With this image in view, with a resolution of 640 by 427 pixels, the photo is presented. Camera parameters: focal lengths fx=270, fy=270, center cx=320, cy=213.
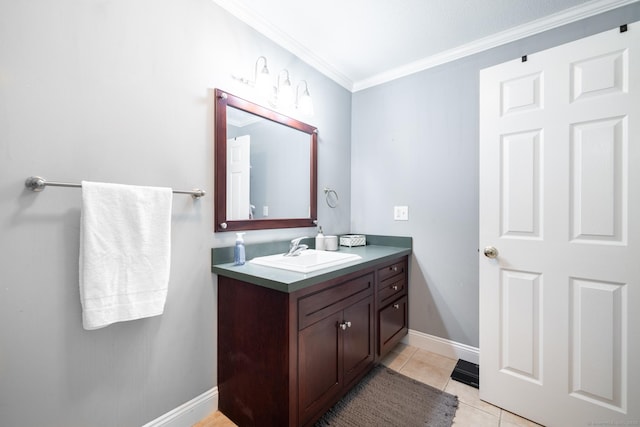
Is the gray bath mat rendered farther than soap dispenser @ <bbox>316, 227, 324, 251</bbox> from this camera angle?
No

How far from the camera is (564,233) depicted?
4.60 feet

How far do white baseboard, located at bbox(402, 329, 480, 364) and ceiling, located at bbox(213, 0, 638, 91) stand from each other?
7.33ft

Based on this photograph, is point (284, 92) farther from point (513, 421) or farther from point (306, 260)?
point (513, 421)

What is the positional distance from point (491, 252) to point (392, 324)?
90cm

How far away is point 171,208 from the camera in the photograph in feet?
4.36

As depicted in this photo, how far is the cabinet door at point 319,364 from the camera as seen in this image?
1280mm

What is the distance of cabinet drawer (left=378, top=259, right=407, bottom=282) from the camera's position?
1.92 meters

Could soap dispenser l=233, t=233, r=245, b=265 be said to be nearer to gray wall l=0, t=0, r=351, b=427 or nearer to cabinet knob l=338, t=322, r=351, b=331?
gray wall l=0, t=0, r=351, b=427

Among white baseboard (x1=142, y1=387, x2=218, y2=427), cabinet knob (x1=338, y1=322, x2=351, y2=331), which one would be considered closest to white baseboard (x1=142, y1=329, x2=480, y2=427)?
white baseboard (x1=142, y1=387, x2=218, y2=427)

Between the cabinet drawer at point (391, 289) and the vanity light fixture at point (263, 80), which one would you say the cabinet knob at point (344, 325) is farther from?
the vanity light fixture at point (263, 80)

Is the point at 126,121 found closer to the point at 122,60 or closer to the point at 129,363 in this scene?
the point at 122,60

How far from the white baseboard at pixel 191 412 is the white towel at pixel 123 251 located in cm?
58

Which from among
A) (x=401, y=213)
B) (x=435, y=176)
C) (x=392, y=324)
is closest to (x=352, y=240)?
(x=401, y=213)

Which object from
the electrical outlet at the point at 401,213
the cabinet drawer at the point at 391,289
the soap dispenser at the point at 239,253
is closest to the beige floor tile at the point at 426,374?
the cabinet drawer at the point at 391,289
